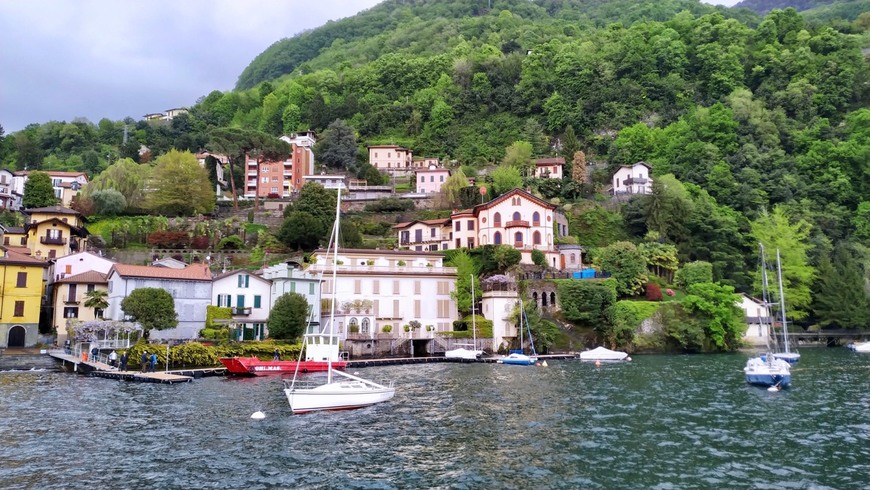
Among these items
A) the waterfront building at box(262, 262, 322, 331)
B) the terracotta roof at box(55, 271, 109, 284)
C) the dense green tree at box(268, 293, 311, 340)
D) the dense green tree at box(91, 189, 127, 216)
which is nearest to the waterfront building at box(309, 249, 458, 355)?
the waterfront building at box(262, 262, 322, 331)

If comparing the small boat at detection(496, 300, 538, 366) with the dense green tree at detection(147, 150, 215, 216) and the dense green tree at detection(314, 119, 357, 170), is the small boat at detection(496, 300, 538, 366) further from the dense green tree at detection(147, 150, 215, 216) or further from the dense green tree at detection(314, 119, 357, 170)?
the dense green tree at detection(314, 119, 357, 170)

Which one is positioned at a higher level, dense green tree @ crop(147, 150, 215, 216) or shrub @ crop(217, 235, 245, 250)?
dense green tree @ crop(147, 150, 215, 216)

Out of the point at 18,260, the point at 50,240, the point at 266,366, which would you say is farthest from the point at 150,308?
the point at 50,240

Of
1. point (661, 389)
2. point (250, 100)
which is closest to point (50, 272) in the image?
point (661, 389)

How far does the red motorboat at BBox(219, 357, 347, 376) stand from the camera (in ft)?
145

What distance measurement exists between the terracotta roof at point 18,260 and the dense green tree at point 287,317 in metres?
22.1

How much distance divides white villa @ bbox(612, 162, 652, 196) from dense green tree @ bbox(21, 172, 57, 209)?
265ft

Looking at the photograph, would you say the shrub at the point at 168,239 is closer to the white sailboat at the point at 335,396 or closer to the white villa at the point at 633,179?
the white sailboat at the point at 335,396

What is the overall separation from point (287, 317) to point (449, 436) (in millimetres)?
33069

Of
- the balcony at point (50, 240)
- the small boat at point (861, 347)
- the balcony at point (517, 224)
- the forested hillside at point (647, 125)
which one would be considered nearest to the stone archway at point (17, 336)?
the balcony at point (50, 240)

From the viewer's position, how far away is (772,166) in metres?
94.9

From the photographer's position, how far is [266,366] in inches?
1789

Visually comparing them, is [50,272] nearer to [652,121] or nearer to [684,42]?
[652,121]

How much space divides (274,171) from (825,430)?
322 ft
